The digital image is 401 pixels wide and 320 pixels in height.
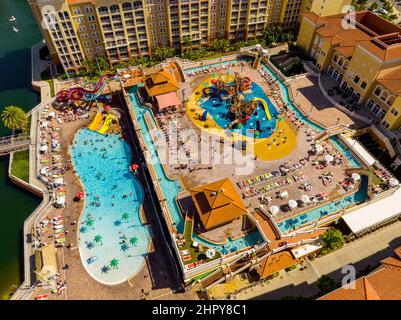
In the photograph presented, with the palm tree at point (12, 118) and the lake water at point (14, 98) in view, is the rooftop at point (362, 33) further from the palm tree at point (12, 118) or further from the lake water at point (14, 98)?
the lake water at point (14, 98)

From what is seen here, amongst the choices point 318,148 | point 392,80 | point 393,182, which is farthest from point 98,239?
point 392,80

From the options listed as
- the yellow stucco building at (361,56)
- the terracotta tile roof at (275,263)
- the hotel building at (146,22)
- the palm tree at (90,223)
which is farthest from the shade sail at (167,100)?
the yellow stucco building at (361,56)

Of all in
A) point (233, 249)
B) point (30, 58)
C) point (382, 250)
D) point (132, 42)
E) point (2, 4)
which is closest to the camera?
point (233, 249)

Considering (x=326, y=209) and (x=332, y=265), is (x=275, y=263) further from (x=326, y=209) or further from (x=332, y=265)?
(x=326, y=209)

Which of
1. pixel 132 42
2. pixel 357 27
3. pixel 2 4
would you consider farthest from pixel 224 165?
pixel 2 4

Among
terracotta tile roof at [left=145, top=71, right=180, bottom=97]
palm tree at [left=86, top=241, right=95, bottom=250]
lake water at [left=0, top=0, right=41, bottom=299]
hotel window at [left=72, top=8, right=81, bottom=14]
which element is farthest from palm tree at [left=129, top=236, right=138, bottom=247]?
hotel window at [left=72, top=8, right=81, bottom=14]

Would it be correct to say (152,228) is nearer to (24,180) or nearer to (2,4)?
(24,180)
